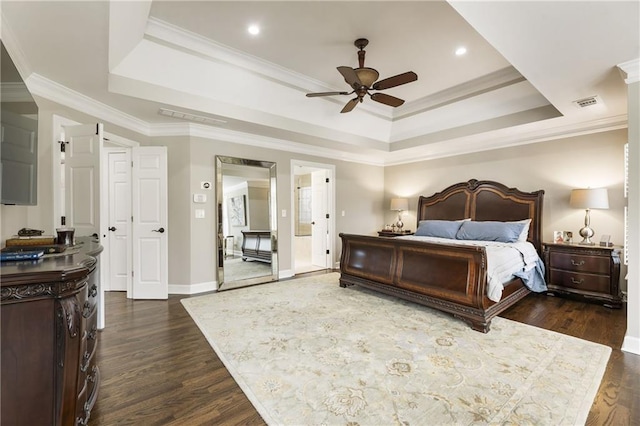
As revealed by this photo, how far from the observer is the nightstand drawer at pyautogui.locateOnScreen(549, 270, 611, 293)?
3623 millimetres

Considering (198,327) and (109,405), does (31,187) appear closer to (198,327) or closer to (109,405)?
(109,405)

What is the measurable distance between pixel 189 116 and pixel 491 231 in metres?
4.68

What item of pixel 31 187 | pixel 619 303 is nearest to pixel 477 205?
pixel 619 303

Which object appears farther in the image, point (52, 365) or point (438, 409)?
point (438, 409)

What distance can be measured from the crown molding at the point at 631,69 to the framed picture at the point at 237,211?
470cm

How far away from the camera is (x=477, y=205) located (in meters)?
5.17

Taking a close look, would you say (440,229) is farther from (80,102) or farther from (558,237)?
(80,102)

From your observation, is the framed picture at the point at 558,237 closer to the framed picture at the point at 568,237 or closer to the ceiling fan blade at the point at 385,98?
the framed picture at the point at 568,237

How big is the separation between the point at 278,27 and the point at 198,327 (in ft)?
10.5

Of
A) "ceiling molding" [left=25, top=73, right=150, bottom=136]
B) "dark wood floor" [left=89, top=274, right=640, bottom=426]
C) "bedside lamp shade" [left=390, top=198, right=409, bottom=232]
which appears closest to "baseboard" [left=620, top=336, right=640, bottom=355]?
"dark wood floor" [left=89, top=274, right=640, bottom=426]

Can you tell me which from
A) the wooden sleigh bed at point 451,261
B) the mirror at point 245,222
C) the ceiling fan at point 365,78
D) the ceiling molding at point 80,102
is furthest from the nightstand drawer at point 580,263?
the ceiling molding at point 80,102

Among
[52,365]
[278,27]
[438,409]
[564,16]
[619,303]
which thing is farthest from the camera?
[619,303]

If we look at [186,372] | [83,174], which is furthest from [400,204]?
[83,174]

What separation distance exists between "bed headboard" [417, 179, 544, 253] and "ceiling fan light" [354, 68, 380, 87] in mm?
3158
